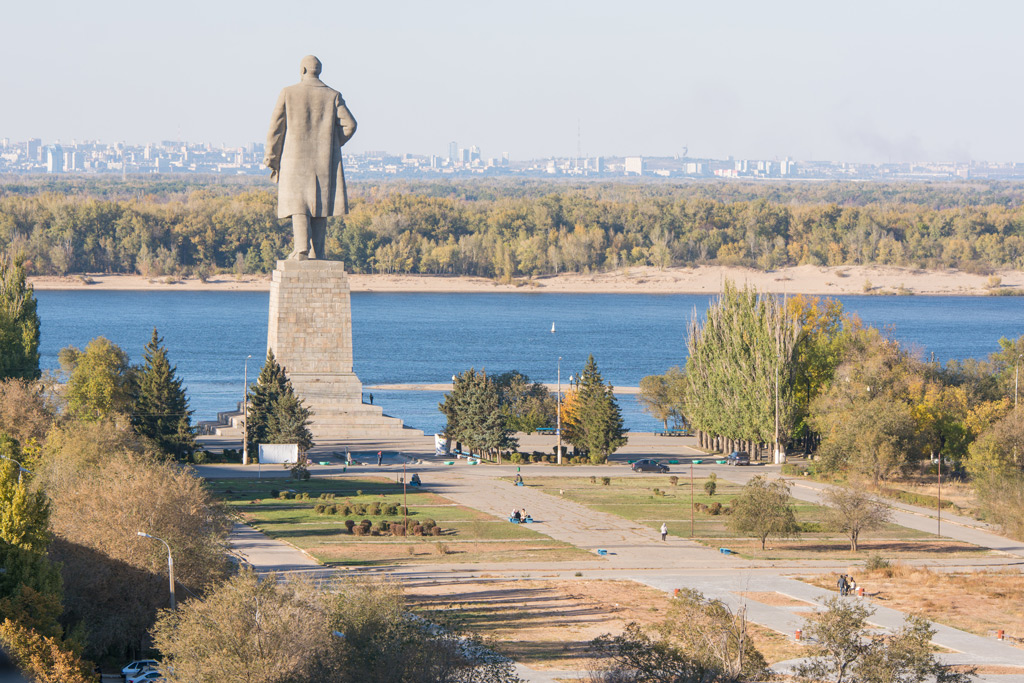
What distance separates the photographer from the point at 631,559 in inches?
1587

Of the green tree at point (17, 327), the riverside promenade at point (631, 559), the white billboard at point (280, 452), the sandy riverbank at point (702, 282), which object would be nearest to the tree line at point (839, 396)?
the riverside promenade at point (631, 559)

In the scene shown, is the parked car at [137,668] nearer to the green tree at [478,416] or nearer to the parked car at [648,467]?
the parked car at [648,467]

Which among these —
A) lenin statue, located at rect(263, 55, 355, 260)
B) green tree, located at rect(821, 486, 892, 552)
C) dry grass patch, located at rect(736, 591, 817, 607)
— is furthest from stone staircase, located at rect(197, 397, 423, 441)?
dry grass patch, located at rect(736, 591, 817, 607)

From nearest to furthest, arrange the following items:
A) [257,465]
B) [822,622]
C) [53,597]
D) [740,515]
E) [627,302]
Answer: [53,597]
[822,622]
[740,515]
[257,465]
[627,302]

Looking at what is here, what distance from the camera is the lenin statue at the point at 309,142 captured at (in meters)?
55.7

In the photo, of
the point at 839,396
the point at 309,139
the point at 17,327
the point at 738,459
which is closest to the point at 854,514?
the point at 839,396

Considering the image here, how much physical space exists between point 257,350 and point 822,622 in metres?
94.1

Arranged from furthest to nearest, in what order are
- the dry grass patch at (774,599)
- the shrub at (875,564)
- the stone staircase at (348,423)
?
the stone staircase at (348,423)
the shrub at (875,564)
the dry grass patch at (774,599)

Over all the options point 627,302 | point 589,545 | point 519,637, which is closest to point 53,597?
point 519,637

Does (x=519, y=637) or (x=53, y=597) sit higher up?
(x=53, y=597)

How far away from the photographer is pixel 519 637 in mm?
31641

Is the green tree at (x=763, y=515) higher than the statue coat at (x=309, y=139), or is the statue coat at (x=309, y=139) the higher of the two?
the statue coat at (x=309, y=139)

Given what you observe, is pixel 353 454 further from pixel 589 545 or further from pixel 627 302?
pixel 627 302

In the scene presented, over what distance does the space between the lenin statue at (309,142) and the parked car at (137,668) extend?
101ft
